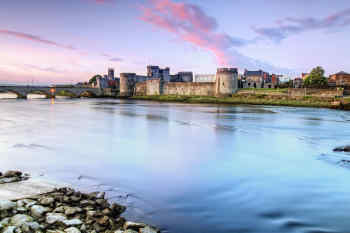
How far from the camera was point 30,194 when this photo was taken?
3.96 m

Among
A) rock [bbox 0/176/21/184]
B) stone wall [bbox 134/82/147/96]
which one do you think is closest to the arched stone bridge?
stone wall [bbox 134/82/147/96]

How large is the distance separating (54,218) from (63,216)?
0.33 feet

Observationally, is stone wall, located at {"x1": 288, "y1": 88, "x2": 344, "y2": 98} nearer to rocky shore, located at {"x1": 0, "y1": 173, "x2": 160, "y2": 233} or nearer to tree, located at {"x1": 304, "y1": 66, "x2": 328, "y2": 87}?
tree, located at {"x1": 304, "y1": 66, "x2": 328, "y2": 87}

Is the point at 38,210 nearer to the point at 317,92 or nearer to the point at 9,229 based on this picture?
the point at 9,229

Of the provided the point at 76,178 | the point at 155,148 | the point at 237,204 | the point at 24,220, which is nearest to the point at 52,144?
the point at 155,148

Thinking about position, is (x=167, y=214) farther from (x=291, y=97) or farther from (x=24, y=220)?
(x=291, y=97)

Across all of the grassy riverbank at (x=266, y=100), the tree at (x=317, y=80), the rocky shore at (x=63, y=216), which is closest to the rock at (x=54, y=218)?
the rocky shore at (x=63, y=216)

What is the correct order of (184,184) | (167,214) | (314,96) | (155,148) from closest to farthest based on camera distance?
1. (167,214)
2. (184,184)
3. (155,148)
4. (314,96)

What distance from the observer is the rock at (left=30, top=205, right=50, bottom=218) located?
319 cm

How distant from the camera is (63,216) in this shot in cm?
317

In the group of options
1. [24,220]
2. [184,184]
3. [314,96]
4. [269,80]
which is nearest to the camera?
[24,220]

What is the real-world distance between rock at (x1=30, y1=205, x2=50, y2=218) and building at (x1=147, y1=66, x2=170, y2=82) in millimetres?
66103

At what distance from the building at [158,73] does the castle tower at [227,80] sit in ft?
82.1

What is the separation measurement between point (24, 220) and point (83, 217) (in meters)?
0.64
